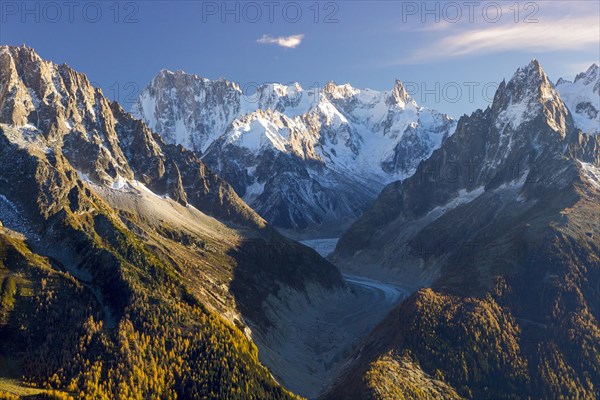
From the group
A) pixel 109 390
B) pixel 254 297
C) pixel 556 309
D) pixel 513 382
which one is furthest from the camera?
pixel 254 297

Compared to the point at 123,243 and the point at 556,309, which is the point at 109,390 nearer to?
the point at 123,243

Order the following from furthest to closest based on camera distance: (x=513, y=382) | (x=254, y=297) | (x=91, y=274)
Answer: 1. (x=254, y=297)
2. (x=91, y=274)
3. (x=513, y=382)

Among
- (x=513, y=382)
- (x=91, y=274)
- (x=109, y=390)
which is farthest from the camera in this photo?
(x=91, y=274)

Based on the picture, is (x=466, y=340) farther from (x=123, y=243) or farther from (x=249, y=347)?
(x=123, y=243)

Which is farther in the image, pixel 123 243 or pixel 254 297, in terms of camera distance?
pixel 254 297

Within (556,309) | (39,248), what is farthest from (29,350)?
(556,309)

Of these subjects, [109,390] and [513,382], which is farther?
[513,382]

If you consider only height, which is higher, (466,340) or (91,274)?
(91,274)

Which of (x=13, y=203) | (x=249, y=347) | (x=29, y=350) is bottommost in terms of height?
(x=249, y=347)

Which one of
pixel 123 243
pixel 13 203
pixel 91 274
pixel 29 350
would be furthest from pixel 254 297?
pixel 29 350
